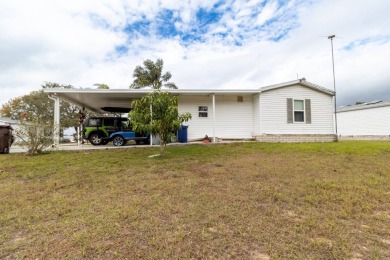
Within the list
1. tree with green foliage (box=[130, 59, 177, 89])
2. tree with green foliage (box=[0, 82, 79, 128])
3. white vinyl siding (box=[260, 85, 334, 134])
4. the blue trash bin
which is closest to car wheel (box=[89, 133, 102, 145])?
the blue trash bin

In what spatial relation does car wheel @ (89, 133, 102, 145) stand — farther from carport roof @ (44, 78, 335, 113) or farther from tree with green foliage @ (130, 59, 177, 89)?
tree with green foliage @ (130, 59, 177, 89)

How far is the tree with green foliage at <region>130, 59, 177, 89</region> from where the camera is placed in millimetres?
21141

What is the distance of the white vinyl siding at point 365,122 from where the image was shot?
17.5 meters

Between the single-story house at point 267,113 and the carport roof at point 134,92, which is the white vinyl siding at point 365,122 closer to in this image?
the single-story house at point 267,113

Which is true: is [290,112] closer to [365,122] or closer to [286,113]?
[286,113]

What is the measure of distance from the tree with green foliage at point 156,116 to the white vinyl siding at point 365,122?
20.2m

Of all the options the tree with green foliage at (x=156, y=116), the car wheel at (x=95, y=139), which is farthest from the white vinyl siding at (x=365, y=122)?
the car wheel at (x=95, y=139)

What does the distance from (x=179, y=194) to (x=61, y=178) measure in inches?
119

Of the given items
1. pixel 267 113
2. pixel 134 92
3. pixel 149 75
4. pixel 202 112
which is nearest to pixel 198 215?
pixel 134 92

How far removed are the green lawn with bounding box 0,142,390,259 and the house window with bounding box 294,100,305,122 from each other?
757cm

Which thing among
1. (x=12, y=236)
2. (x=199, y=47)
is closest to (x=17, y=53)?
(x=199, y=47)

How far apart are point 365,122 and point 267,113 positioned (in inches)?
563

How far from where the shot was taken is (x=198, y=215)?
2.52 m

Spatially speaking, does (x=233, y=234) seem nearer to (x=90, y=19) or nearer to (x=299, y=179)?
(x=299, y=179)
